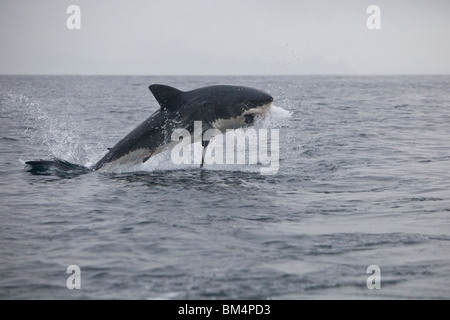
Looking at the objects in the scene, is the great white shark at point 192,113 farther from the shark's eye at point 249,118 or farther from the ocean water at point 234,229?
the ocean water at point 234,229

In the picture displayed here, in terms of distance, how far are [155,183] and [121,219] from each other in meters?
3.11

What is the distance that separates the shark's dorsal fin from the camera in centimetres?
1318

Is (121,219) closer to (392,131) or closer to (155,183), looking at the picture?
(155,183)

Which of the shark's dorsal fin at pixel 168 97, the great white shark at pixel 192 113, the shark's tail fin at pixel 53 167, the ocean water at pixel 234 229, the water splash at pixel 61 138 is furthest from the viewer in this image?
the water splash at pixel 61 138

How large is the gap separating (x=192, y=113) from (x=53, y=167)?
416 centimetres

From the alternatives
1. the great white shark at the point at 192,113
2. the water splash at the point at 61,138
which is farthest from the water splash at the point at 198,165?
the water splash at the point at 61,138

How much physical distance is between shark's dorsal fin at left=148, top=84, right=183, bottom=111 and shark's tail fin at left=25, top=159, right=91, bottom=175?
2.87 m

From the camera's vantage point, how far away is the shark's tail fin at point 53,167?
14.5m

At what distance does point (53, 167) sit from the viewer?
579 inches

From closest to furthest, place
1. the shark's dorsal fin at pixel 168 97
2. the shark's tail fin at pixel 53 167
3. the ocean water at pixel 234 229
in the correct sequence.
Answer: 1. the ocean water at pixel 234 229
2. the shark's dorsal fin at pixel 168 97
3. the shark's tail fin at pixel 53 167

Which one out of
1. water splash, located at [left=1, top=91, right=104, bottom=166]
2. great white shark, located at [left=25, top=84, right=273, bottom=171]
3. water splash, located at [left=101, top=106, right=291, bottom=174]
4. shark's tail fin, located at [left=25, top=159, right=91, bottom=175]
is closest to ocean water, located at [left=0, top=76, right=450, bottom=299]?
water splash, located at [left=101, top=106, right=291, bottom=174]

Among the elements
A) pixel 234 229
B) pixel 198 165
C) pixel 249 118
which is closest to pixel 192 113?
pixel 249 118

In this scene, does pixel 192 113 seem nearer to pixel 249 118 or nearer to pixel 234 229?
pixel 249 118
